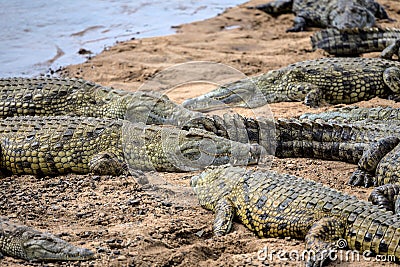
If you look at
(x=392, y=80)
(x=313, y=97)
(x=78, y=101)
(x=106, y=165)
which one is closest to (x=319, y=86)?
(x=313, y=97)

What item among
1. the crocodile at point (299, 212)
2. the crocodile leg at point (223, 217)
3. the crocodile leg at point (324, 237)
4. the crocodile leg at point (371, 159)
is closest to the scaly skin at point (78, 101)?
the crocodile at point (299, 212)

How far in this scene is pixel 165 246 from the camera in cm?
438

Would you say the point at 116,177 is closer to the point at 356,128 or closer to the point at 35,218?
the point at 35,218

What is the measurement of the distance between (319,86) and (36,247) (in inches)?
196

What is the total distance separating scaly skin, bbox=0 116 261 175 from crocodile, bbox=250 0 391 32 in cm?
632

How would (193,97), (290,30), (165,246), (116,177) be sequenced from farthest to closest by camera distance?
1. (290,30)
2. (193,97)
3. (116,177)
4. (165,246)

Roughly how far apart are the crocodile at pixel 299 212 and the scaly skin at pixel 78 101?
232 cm

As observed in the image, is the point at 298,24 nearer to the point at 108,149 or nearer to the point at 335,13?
the point at 335,13

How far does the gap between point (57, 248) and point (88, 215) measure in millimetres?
762

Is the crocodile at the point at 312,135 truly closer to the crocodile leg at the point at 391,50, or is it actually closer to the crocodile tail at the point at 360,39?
the crocodile leg at the point at 391,50

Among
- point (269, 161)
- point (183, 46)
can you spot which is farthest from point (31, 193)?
point (183, 46)

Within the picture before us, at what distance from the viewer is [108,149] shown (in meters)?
6.13

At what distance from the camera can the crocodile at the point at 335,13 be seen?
38.4 ft

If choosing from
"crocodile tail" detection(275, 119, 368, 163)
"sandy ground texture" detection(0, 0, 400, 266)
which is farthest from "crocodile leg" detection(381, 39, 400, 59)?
"crocodile tail" detection(275, 119, 368, 163)
